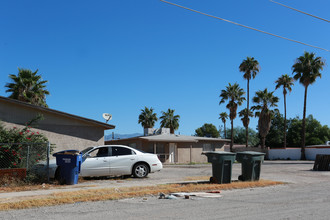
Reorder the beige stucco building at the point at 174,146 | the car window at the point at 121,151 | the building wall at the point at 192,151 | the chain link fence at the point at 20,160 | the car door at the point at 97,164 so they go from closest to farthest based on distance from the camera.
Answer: the chain link fence at the point at 20,160, the car door at the point at 97,164, the car window at the point at 121,151, the beige stucco building at the point at 174,146, the building wall at the point at 192,151

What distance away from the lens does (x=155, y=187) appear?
36.5 feet

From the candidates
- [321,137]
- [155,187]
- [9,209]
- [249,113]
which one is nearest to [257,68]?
[249,113]

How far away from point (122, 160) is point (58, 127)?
407 cm

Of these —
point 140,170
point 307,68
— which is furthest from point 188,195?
point 307,68

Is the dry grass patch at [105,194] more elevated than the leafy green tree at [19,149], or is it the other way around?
the leafy green tree at [19,149]

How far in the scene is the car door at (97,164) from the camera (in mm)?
13250

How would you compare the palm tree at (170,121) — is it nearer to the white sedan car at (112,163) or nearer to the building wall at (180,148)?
the building wall at (180,148)

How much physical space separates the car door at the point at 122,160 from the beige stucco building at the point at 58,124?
260 cm

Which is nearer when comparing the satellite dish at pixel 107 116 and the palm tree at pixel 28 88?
the satellite dish at pixel 107 116

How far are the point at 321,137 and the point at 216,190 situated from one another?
60.1m

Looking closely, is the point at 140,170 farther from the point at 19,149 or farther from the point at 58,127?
the point at 19,149

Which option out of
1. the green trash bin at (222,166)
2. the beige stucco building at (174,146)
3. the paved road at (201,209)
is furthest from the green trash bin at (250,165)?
the beige stucco building at (174,146)

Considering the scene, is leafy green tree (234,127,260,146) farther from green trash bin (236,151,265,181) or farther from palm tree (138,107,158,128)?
green trash bin (236,151,265,181)

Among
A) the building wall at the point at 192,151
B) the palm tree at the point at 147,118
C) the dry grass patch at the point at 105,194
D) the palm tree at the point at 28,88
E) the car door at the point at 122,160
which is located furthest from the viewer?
the palm tree at the point at 147,118
